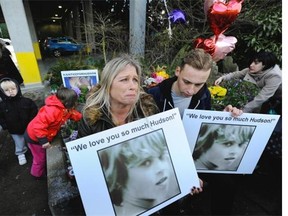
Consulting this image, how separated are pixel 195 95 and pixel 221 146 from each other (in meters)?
0.48

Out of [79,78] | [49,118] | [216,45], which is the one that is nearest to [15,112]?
[49,118]

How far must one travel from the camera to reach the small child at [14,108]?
2615mm

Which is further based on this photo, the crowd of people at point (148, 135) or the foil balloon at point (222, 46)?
the foil balloon at point (222, 46)

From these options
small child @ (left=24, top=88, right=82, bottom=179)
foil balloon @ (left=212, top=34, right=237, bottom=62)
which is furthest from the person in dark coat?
foil balloon @ (left=212, top=34, right=237, bottom=62)

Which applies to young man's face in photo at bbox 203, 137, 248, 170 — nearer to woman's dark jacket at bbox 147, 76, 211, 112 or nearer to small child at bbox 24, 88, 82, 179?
woman's dark jacket at bbox 147, 76, 211, 112

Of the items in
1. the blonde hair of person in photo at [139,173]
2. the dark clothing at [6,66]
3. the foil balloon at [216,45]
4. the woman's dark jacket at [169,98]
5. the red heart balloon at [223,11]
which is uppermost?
the red heart balloon at [223,11]

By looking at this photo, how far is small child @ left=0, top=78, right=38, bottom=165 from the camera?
2615 millimetres

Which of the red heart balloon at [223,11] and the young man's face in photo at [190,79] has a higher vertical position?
the red heart balloon at [223,11]

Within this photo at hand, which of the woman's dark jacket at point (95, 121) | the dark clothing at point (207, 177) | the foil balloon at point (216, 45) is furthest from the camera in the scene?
the foil balloon at point (216, 45)

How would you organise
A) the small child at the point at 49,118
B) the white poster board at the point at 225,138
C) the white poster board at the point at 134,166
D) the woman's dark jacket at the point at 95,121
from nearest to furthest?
the white poster board at the point at 134,166 < the woman's dark jacket at the point at 95,121 < the white poster board at the point at 225,138 < the small child at the point at 49,118

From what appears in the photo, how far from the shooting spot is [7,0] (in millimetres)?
5719

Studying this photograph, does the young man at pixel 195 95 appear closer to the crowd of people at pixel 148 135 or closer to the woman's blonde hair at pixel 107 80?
the crowd of people at pixel 148 135

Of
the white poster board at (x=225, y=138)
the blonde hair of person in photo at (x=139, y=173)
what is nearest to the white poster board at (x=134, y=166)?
the blonde hair of person in photo at (x=139, y=173)

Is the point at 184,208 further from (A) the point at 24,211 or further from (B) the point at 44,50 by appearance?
(B) the point at 44,50
